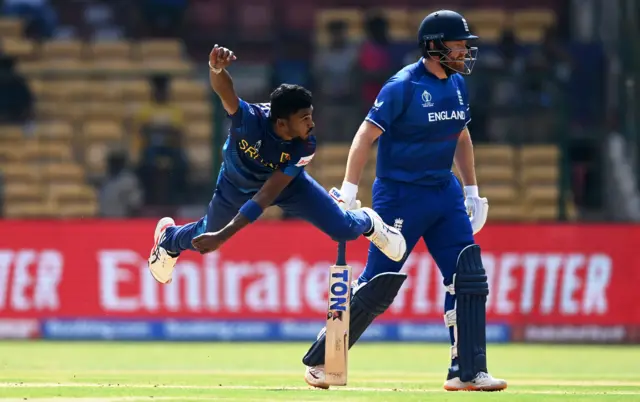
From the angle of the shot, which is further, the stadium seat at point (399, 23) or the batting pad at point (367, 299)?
the stadium seat at point (399, 23)

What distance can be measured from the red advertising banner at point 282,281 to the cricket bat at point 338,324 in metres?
A: 6.91

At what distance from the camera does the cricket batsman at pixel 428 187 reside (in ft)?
28.6

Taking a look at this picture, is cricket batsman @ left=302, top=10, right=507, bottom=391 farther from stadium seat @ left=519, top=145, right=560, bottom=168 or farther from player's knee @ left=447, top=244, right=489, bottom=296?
stadium seat @ left=519, top=145, right=560, bottom=168

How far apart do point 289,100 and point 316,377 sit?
187 centimetres

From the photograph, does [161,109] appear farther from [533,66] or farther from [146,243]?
[533,66]

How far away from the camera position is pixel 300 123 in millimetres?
8273

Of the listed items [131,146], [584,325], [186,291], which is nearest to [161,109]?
[131,146]

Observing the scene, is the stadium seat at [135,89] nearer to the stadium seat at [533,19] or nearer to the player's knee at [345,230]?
the stadium seat at [533,19]

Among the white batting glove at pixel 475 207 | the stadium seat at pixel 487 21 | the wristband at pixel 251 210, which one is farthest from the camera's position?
the stadium seat at pixel 487 21

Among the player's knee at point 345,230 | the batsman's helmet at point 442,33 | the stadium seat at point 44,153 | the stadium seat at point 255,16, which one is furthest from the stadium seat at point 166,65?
the player's knee at point 345,230

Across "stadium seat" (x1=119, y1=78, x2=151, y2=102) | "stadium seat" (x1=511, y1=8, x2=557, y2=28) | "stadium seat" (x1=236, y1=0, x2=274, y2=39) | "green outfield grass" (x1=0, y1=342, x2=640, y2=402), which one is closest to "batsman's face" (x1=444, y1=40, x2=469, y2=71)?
"green outfield grass" (x1=0, y1=342, x2=640, y2=402)

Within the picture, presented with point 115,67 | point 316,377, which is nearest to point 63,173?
point 115,67

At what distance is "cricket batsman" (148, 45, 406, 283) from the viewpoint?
8.20 metres

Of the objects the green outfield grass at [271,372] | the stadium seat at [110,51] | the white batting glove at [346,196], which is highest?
the stadium seat at [110,51]
